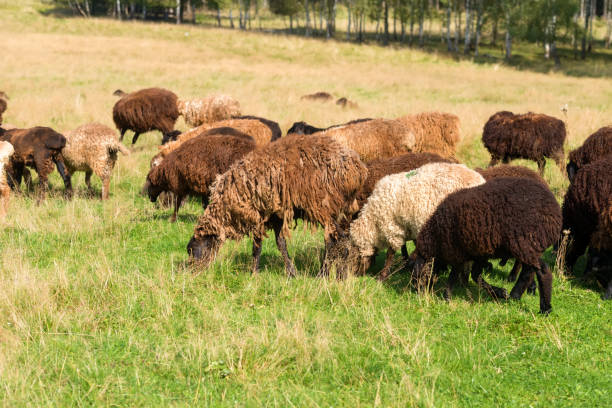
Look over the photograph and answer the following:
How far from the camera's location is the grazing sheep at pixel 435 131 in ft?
40.4

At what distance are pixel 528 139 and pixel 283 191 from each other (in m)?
7.66

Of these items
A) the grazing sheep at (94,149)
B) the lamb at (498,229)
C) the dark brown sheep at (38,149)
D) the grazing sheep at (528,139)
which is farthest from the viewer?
the grazing sheep at (528,139)

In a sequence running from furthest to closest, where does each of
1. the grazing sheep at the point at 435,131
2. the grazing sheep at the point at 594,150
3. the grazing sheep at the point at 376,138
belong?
1. the grazing sheep at the point at 435,131
2. the grazing sheep at the point at 376,138
3. the grazing sheep at the point at 594,150

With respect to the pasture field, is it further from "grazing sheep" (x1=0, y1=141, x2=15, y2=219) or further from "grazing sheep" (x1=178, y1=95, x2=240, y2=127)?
"grazing sheep" (x1=178, y1=95, x2=240, y2=127)

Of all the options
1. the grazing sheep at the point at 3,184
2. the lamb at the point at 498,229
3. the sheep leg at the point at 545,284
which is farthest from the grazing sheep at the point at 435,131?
the grazing sheep at the point at 3,184

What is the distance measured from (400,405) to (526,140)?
9371 mm

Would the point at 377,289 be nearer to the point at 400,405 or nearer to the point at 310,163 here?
the point at 310,163

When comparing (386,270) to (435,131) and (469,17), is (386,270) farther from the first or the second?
(469,17)

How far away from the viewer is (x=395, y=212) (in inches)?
263

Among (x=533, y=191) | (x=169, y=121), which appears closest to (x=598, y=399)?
(x=533, y=191)

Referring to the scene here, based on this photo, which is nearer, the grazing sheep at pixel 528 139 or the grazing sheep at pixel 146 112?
the grazing sheep at pixel 528 139

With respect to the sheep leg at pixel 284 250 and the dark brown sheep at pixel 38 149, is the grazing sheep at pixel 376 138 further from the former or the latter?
the dark brown sheep at pixel 38 149

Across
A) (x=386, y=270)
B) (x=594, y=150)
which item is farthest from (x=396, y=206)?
(x=594, y=150)

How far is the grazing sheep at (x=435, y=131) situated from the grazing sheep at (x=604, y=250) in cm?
604
